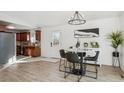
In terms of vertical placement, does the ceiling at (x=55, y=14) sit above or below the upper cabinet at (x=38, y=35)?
above

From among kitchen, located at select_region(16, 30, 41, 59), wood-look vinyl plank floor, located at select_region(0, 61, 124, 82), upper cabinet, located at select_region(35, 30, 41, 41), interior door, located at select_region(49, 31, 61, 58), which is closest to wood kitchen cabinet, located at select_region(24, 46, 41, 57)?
kitchen, located at select_region(16, 30, 41, 59)

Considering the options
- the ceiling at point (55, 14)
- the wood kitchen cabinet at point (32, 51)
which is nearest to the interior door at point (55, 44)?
the wood kitchen cabinet at point (32, 51)

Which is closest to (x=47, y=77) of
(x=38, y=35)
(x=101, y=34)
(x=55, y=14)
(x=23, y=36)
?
(x=55, y=14)

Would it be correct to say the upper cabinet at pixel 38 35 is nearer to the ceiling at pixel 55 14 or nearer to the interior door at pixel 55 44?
the interior door at pixel 55 44

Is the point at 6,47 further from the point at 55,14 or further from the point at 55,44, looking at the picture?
the point at 55,44

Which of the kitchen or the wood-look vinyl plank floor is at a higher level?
the kitchen

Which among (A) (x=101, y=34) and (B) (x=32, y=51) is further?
(B) (x=32, y=51)

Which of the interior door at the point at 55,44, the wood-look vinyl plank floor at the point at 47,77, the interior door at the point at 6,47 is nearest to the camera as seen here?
the wood-look vinyl plank floor at the point at 47,77

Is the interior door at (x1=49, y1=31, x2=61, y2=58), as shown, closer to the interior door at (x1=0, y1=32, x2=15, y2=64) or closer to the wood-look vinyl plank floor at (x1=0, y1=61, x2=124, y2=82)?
the interior door at (x1=0, y1=32, x2=15, y2=64)
